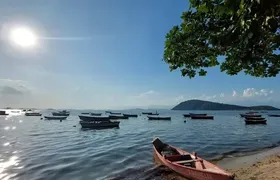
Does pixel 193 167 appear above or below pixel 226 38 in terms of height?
below

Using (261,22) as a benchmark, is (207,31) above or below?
above

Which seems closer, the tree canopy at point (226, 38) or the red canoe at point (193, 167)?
the tree canopy at point (226, 38)

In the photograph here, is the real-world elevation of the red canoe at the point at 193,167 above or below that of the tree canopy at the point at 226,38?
below

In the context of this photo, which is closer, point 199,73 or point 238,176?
point 199,73

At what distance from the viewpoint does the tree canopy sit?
140 inches

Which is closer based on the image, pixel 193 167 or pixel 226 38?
pixel 226 38

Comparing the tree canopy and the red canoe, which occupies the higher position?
the tree canopy

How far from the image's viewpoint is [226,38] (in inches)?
178

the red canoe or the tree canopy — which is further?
the red canoe

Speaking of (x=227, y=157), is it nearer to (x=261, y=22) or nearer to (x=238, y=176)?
(x=238, y=176)

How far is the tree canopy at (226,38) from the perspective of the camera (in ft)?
11.6

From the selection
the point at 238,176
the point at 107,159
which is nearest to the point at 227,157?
the point at 238,176

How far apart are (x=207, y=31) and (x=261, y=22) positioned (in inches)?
147

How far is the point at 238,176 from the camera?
1438cm
